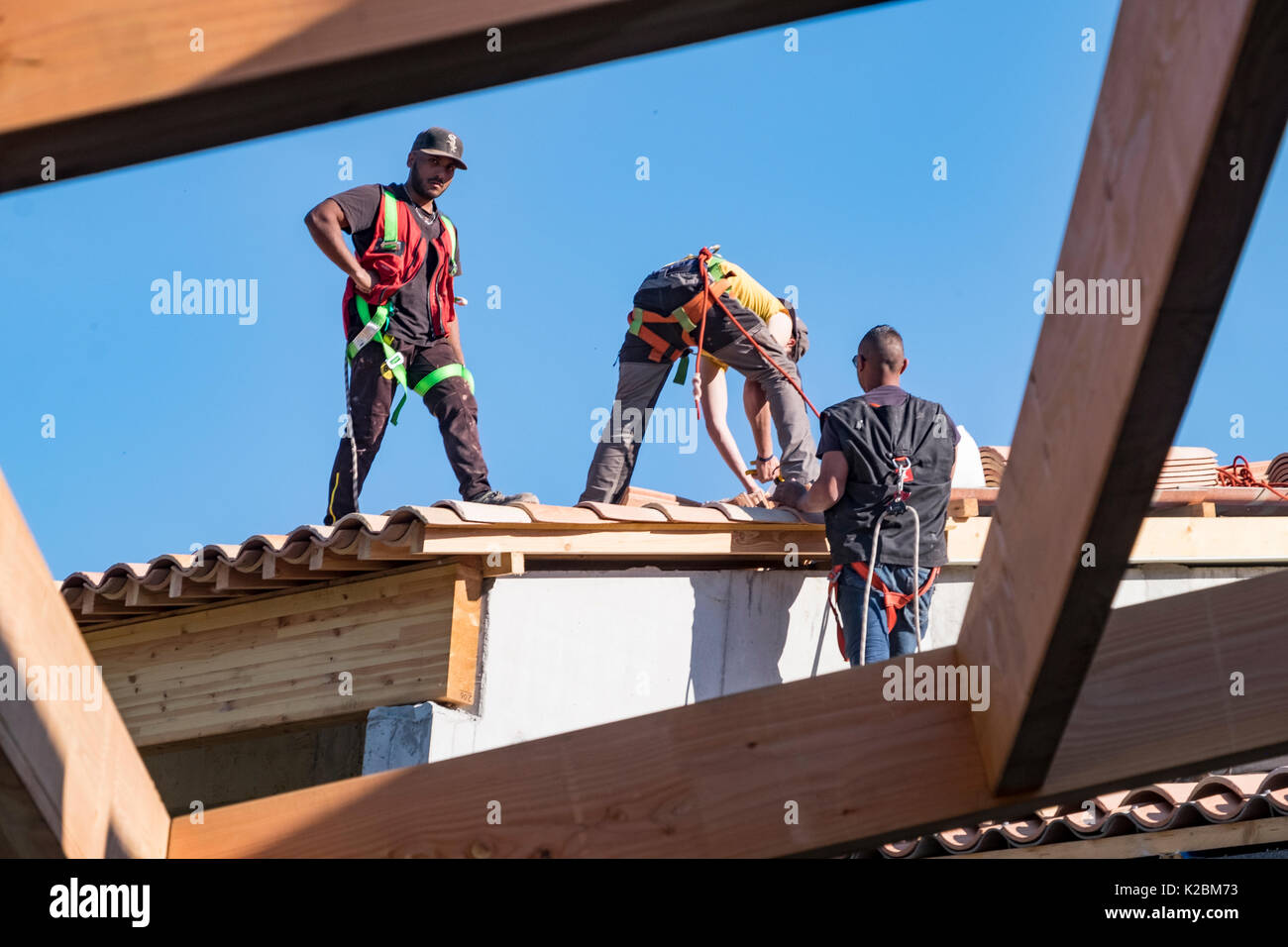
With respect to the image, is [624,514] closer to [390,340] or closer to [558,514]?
[558,514]

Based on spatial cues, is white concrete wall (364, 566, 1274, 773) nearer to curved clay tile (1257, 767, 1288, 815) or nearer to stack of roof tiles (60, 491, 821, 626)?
stack of roof tiles (60, 491, 821, 626)

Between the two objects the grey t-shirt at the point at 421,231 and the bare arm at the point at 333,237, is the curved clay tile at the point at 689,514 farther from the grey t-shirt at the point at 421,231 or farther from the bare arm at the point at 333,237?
the bare arm at the point at 333,237

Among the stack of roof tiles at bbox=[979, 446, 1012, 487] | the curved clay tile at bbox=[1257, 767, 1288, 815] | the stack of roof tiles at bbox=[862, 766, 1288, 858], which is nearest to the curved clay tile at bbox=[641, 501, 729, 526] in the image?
the stack of roof tiles at bbox=[862, 766, 1288, 858]

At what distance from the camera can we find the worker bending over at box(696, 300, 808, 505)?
24.1ft

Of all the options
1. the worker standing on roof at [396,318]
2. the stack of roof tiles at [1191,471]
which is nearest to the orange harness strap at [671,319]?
the worker standing on roof at [396,318]

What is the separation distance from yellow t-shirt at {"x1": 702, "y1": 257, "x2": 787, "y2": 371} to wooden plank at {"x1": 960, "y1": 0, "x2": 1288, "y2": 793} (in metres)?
5.00

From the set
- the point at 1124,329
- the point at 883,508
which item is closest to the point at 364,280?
the point at 883,508

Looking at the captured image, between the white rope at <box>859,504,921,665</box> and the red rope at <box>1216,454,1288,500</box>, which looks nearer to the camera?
the white rope at <box>859,504,921,665</box>

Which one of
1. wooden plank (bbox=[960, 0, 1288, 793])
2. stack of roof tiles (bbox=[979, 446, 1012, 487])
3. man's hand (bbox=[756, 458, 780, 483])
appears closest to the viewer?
wooden plank (bbox=[960, 0, 1288, 793])

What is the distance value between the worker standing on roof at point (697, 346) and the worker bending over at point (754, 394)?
1.4 inches
